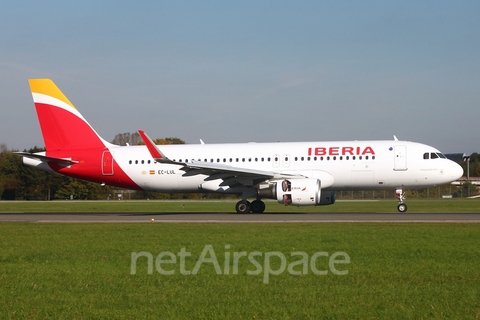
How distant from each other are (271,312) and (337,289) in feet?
5.16

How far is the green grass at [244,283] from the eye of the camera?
7.57 m

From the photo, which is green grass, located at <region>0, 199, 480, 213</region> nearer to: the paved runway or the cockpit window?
the cockpit window

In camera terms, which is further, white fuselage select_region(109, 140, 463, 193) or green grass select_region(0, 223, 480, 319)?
Answer: white fuselage select_region(109, 140, 463, 193)

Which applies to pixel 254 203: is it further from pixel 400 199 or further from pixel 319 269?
pixel 319 269

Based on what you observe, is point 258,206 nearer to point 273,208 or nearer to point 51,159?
point 273,208

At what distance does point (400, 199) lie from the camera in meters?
30.4

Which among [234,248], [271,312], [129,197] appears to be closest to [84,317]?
[271,312]

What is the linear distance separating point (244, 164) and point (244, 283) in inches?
890

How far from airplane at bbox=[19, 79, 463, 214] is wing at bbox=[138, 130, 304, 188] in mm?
47

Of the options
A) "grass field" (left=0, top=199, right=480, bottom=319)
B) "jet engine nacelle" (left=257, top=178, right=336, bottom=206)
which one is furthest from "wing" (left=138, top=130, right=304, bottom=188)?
"grass field" (left=0, top=199, right=480, bottom=319)

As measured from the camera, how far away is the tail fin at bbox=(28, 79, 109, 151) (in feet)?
111

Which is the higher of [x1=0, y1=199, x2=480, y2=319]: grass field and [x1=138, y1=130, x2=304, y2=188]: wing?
[x1=138, y1=130, x2=304, y2=188]: wing

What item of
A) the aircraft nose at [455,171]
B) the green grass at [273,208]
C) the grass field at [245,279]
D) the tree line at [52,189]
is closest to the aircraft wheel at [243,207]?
the green grass at [273,208]

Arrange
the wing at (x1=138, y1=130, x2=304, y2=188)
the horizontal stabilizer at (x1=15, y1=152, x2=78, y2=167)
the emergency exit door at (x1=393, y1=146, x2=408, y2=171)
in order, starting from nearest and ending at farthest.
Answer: the wing at (x1=138, y1=130, x2=304, y2=188)
the emergency exit door at (x1=393, y1=146, x2=408, y2=171)
the horizontal stabilizer at (x1=15, y1=152, x2=78, y2=167)
